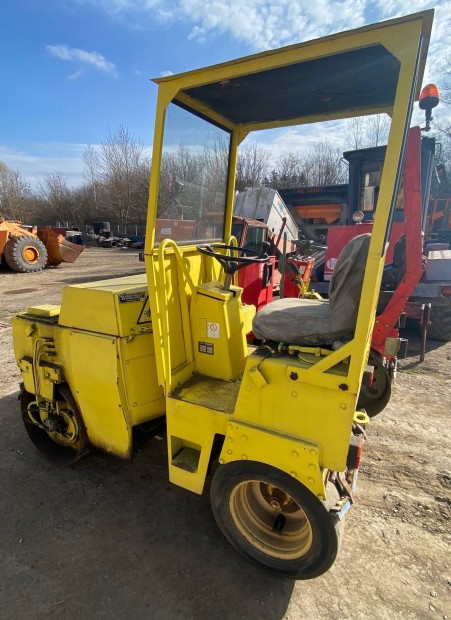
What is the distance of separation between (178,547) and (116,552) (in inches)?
14.6

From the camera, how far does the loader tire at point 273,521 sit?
71.2 inches

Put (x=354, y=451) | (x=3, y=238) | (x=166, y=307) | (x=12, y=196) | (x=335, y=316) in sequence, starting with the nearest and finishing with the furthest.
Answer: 1. (x=335, y=316)
2. (x=354, y=451)
3. (x=166, y=307)
4. (x=3, y=238)
5. (x=12, y=196)

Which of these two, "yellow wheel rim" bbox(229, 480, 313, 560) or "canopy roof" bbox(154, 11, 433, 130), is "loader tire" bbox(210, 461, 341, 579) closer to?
"yellow wheel rim" bbox(229, 480, 313, 560)

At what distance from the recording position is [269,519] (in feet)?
7.21

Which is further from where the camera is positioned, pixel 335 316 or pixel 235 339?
pixel 235 339

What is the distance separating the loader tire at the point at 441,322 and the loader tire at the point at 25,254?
40.5 feet

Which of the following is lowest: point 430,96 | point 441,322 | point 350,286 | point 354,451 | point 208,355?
point 441,322

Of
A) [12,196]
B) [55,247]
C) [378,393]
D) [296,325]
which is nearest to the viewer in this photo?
[296,325]

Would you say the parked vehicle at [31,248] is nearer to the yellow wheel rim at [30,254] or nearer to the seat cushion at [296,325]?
the yellow wheel rim at [30,254]

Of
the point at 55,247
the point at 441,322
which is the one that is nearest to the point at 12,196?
the point at 55,247

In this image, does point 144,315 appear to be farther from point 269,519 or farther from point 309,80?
point 309,80

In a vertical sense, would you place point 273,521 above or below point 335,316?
below

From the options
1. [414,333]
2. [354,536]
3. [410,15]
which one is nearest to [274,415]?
[354,536]

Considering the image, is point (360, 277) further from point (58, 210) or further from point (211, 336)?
point (58, 210)
